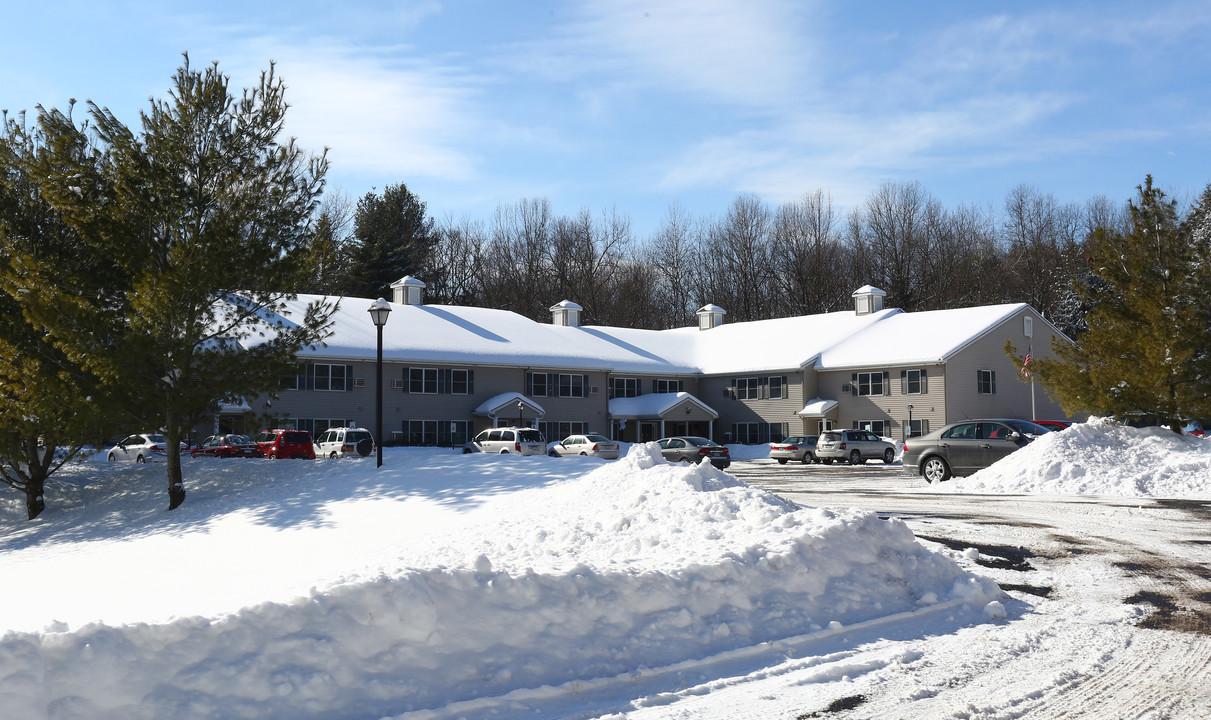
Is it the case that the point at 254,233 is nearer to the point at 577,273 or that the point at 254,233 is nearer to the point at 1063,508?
the point at 1063,508

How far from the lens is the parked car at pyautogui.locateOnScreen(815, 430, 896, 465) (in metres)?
40.2

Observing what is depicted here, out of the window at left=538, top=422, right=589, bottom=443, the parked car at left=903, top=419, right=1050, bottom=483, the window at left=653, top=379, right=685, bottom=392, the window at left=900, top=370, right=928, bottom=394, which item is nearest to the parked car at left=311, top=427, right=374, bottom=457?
the window at left=538, top=422, right=589, bottom=443

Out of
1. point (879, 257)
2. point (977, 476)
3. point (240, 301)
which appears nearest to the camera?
point (240, 301)

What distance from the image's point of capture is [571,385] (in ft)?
166

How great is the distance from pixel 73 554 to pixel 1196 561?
16662mm

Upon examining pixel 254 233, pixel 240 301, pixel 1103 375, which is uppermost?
pixel 254 233

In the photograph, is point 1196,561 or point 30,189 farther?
point 30,189

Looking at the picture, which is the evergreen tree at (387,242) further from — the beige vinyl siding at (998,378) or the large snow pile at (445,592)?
the large snow pile at (445,592)

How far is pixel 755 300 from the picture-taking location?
76.8 meters

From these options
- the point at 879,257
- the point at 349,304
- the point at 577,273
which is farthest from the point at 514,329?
the point at 879,257

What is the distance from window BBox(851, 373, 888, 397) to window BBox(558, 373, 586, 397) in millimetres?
14224

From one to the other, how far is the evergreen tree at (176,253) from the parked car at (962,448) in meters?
14.9

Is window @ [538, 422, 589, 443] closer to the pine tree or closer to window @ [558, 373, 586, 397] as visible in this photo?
window @ [558, 373, 586, 397]

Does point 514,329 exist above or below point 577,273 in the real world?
below
